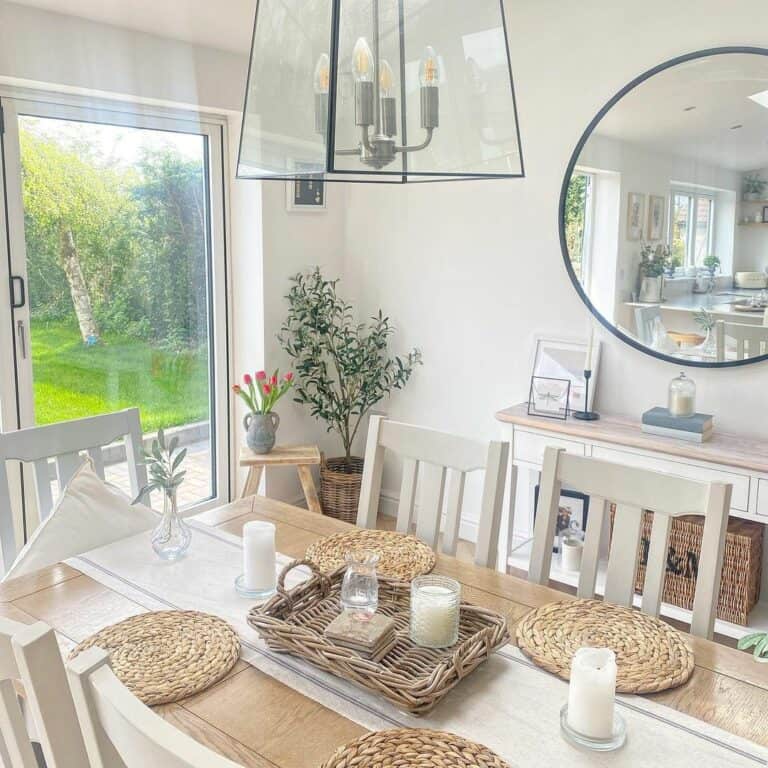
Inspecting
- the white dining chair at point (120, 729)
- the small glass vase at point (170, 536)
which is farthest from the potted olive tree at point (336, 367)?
the white dining chair at point (120, 729)

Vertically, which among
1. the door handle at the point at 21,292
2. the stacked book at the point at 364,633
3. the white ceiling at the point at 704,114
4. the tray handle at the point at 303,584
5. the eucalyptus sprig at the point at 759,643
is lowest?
the stacked book at the point at 364,633

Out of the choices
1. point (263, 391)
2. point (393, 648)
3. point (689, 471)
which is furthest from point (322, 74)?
point (263, 391)

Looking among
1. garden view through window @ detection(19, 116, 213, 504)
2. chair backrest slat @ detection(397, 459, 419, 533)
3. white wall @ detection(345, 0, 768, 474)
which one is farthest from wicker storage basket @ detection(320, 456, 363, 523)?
chair backrest slat @ detection(397, 459, 419, 533)

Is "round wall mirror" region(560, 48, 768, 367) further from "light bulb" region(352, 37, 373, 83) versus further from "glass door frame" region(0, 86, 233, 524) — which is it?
"light bulb" region(352, 37, 373, 83)

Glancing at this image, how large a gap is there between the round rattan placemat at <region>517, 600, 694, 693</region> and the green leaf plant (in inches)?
90.9

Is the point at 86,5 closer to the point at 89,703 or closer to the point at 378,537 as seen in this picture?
the point at 378,537

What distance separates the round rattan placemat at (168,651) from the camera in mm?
1382

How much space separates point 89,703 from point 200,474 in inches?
124

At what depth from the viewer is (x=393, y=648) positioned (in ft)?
4.92

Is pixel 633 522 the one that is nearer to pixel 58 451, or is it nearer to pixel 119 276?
pixel 58 451

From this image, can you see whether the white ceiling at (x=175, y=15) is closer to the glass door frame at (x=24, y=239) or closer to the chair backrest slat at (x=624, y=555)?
the glass door frame at (x=24, y=239)

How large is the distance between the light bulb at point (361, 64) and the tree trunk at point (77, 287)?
226cm

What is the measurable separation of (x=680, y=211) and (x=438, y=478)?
5.33 ft

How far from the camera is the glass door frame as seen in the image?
3014 mm
